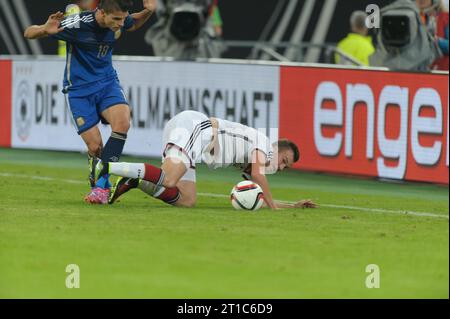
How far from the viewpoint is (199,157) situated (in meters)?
14.1

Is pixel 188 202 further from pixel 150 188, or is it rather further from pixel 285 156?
pixel 285 156

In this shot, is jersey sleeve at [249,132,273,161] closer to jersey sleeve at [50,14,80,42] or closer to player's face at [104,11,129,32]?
player's face at [104,11,129,32]

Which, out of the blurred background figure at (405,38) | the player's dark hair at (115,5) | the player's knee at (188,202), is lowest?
the player's knee at (188,202)

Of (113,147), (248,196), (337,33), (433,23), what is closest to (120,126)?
(113,147)

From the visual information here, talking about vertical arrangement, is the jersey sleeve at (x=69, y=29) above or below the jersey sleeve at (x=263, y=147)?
above

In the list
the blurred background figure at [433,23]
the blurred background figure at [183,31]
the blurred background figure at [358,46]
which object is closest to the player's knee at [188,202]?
the blurred background figure at [433,23]

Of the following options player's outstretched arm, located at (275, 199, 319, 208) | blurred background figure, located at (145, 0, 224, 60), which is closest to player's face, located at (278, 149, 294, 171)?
player's outstretched arm, located at (275, 199, 319, 208)

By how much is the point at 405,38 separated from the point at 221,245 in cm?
804

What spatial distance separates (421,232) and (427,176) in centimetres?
475

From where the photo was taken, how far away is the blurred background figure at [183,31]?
73.5ft

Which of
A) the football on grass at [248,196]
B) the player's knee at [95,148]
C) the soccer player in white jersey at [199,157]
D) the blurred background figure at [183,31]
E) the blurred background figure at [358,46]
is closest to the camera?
the soccer player in white jersey at [199,157]

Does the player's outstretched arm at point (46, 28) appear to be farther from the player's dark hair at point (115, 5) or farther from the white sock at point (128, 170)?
the white sock at point (128, 170)

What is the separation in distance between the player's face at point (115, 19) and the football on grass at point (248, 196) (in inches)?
Result: 81.6
